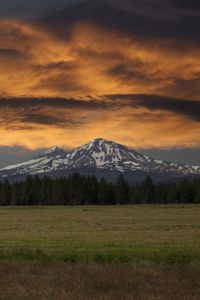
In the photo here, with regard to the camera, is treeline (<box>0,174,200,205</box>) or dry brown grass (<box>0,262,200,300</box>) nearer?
dry brown grass (<box>0,262,200,300</box>)

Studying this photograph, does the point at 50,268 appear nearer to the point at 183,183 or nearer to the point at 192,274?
the point at 192,274

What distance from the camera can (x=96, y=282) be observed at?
14.7m

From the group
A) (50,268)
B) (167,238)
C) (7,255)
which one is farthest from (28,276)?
(167,238)

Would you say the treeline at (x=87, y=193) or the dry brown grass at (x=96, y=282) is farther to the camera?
the treeline at (x=87, y=193)

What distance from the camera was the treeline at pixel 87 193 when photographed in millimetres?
161500

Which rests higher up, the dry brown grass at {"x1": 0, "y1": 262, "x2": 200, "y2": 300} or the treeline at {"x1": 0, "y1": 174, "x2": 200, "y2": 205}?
the treeline at {"x1": 0, "y1": 174, "x2": 200, "y2": 205}

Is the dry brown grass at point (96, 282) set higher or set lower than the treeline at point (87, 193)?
lower

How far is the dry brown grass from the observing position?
42.2ft

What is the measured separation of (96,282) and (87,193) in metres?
146

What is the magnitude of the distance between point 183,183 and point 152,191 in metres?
11.1

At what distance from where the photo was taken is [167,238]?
3553cm

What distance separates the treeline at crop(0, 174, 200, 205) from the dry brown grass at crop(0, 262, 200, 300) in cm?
14359

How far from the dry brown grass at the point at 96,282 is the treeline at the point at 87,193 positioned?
471ft

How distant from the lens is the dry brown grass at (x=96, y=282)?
42.2 feet
